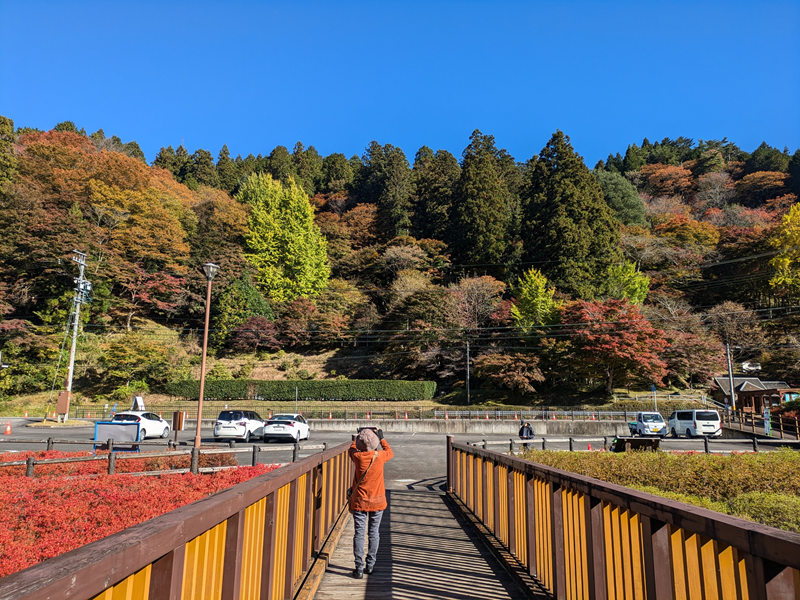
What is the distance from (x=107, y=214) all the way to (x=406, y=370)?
36.6 metres

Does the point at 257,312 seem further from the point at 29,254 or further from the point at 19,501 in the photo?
the point at 19,501

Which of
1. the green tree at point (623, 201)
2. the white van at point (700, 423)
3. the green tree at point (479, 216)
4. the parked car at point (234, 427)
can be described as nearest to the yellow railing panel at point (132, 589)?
the parked car at point (234, 427)

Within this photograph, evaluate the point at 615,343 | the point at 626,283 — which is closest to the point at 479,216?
the point at 626,283

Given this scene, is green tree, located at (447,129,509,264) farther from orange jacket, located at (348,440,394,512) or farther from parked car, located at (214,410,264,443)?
orange jacket, located at (348,440,394,512)

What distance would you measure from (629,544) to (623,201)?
78737 millimetres

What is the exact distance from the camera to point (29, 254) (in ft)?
172

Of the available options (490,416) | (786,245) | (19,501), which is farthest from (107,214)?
(786,245)

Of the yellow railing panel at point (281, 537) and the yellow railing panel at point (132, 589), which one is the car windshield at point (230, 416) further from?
the yellow railing panel at point (132, 589)

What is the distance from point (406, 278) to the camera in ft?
188

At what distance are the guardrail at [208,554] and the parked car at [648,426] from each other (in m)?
26.4

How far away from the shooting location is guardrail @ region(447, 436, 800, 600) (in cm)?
177

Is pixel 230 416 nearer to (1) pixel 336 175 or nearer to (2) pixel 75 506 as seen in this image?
(2) pixel 75 506

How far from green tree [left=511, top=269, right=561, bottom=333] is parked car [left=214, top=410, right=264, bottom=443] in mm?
28469

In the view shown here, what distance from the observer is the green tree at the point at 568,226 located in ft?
170
